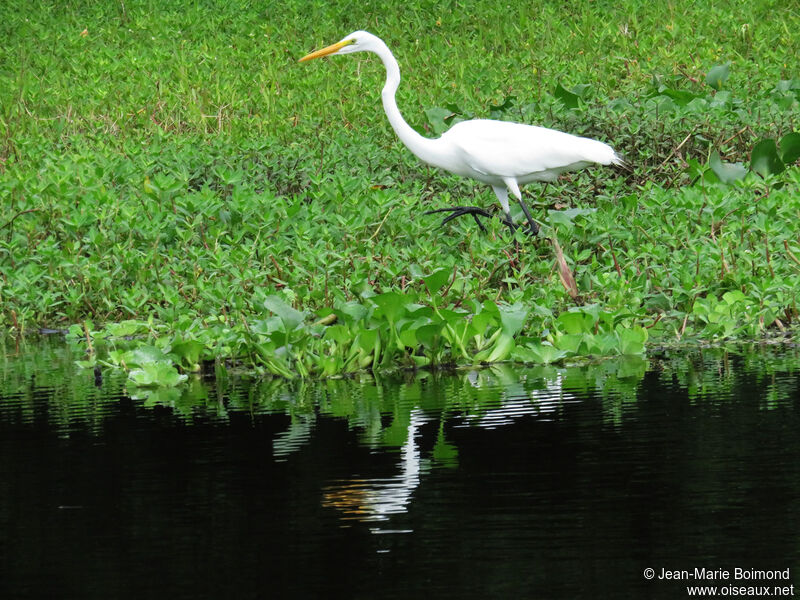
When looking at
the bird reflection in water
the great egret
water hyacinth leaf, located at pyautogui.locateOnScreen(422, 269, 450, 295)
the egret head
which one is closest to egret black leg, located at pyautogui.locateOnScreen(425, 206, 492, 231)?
the great egret

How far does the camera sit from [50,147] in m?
10.6

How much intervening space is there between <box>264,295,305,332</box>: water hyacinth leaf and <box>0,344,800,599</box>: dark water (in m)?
0.30

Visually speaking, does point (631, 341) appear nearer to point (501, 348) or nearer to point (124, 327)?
point (501, 348)

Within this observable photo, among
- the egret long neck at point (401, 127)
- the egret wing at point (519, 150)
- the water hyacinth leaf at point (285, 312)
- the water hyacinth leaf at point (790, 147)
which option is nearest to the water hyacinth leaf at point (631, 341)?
the water hyacinth leaf at point (285, 312)

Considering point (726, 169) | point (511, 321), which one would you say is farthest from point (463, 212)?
point (511, 321)

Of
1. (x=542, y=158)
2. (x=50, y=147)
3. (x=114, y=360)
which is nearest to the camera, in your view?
(x=114, y=360)

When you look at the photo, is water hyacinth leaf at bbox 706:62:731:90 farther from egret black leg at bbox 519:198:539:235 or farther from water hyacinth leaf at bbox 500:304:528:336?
water hyacinth leaf at bbox 500:304:528:336

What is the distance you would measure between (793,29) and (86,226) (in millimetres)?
6958

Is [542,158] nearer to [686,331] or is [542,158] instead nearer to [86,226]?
[686,331]

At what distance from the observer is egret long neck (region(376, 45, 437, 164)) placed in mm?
8384

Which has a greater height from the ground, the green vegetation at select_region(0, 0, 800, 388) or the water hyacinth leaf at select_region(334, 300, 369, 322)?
the green vegetation at select_region(0, 0, 800, 388)

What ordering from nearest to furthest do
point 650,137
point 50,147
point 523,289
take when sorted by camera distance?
point 523,289, point 650,137, point 50,147

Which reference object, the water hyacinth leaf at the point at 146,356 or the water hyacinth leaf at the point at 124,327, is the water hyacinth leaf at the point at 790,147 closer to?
the water hyacinth leaf at the point at 124,327

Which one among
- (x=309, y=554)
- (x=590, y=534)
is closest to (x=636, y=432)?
(x=590, y=534)
